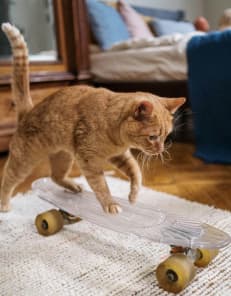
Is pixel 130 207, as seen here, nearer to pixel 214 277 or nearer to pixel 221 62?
pixel 214 277

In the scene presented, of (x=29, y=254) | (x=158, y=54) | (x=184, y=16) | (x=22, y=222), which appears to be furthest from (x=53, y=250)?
(x=184, y=16)

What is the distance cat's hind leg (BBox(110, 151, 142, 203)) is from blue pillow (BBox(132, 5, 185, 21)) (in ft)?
8.54

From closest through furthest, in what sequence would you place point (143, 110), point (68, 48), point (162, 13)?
point (143, 110) < point (68, 48) < point (162, 13)

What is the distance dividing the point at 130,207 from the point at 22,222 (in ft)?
1.16

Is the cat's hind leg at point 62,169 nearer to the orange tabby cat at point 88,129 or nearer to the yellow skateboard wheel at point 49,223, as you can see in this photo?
the orange tabby cat at point 88,129

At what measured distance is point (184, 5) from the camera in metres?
3.98

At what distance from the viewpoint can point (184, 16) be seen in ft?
12.6

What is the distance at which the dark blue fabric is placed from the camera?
1630mm

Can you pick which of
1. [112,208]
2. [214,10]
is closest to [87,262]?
[112,208]

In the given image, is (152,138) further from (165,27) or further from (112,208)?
(165,27)

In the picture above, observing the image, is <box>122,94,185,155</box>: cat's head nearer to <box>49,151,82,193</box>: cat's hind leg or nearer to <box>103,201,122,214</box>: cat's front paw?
<box>103,201,122,214</box>: cat's front paw

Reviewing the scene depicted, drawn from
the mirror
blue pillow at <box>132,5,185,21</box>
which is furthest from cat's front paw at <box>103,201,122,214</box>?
blue pillow at <box>132,5,185,21</box>

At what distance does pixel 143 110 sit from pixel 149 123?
0.04 meters

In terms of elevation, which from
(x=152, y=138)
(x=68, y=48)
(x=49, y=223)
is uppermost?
(x=68, y=48)
